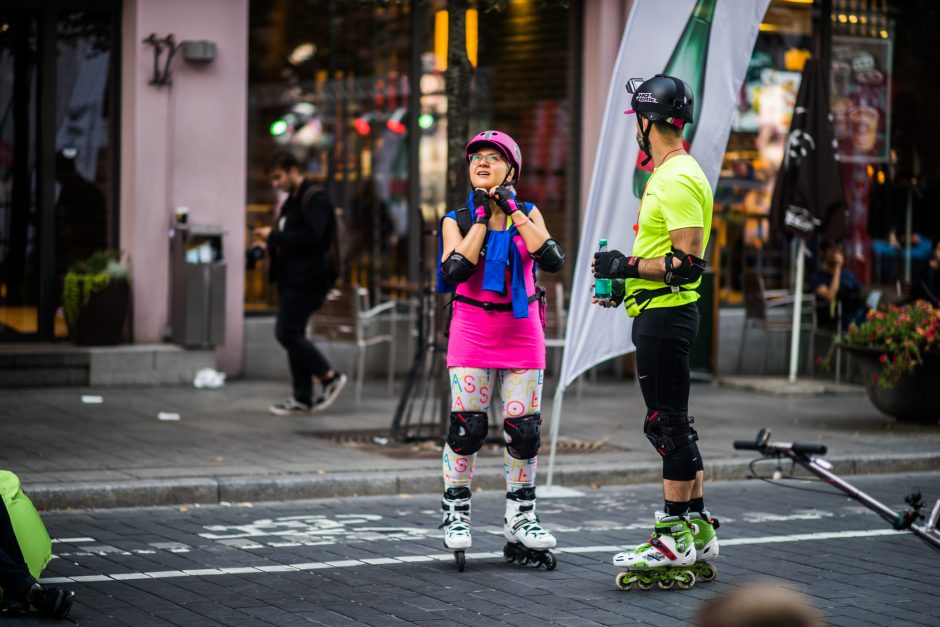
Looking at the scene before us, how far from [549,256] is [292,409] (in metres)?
5.48

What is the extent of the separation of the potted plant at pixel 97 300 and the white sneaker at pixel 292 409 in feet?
7.15

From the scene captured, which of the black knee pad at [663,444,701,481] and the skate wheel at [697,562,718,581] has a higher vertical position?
the black knee pad at [663,444,701,481]

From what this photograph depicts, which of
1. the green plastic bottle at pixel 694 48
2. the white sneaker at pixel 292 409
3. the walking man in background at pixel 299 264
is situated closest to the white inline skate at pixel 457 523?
the green plastic bottle at pixel 694 48

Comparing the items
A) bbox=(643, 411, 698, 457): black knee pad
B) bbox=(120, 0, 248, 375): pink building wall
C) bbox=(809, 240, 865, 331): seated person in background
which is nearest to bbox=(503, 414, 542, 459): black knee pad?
bbox=(643, 411, 698, 457): black knee pad

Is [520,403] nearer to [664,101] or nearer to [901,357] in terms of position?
[664,101]

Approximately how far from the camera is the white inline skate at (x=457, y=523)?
642cm

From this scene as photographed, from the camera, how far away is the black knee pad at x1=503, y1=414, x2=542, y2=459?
21.2 ft

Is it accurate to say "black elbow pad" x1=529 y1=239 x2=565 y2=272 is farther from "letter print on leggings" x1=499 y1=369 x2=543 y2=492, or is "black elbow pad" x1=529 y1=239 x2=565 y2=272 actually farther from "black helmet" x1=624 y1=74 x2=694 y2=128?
"black helmet" x1=624 y1=74 x2=694 y2=128

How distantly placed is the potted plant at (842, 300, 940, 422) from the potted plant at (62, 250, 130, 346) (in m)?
6.30

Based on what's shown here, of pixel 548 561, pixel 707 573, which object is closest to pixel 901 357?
pixel 707 573

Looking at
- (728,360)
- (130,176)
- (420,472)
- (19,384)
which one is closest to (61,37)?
(130,176)

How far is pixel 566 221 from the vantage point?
49.3 feet

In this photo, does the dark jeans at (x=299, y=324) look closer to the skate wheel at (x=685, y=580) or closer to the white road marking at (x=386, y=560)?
the white road marking at (x=386, y=560)

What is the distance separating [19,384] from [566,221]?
576 centimetres
